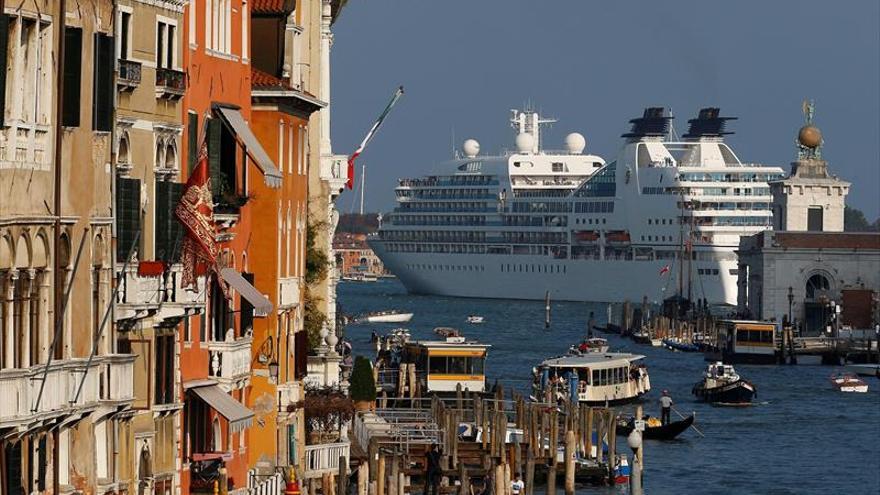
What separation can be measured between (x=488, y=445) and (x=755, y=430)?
21974mm

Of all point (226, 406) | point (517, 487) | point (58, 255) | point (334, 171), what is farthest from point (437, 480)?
point (58, 255)

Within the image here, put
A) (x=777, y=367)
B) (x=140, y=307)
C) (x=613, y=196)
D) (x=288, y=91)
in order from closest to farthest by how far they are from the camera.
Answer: (x=140, y=307)
(x=288, y=91)
(x=777, y=367)
(x=613, y=196)

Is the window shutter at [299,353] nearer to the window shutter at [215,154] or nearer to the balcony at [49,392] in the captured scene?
the window shutter at [215,154]

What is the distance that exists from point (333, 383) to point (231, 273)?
1478 centimetres

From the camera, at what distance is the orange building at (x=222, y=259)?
67.5 feet

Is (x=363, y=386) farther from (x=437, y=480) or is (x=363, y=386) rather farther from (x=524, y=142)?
(x=524, y=142)

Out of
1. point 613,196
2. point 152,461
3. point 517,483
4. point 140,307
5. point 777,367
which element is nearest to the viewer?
point 140,307

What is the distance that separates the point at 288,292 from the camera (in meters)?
26.9

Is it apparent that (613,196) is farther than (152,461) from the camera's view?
Yes

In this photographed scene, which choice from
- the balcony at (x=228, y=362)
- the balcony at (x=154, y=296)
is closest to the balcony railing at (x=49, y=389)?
the balcony at (x=154, y=296)

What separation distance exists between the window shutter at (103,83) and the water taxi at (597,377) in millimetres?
45056

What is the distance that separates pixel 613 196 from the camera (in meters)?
164

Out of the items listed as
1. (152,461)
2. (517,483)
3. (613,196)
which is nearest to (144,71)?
(152,461)

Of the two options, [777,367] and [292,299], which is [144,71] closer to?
[292,299]
